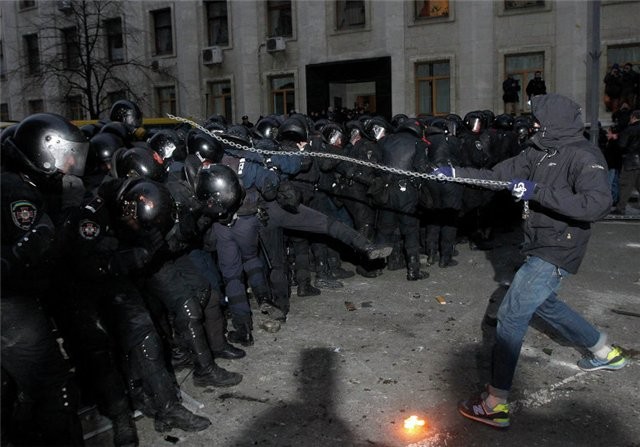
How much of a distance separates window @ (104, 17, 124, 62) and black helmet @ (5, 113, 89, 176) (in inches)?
1021

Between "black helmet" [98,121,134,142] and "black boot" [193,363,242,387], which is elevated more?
"black helmet" [98,121,134,142]

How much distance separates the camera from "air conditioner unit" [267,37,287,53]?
2306cm

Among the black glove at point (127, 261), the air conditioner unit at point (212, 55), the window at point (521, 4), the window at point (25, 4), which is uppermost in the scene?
the window at point (25, 4)

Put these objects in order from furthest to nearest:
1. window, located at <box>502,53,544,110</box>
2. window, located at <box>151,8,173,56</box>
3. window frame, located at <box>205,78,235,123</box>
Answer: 1. window, located at <box>151,8,173,56</box>
2. window frame, located at <box>205,78,235,123</box>
3. window, located at <box>502,53,544,110</box>

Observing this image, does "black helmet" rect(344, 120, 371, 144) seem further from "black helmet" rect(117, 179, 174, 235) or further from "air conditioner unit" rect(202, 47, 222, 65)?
"air conditioner unit" rect(202, 47, 222, 65)

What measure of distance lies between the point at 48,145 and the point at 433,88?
19.4 m

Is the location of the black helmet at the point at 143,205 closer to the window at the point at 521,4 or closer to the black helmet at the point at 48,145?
the black helmet at the point at 48,145

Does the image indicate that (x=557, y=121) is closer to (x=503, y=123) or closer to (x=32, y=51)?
(x=503, y=123)

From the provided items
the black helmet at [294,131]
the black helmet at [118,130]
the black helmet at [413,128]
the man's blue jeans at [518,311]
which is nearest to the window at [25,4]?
the black helmet at [118,130]

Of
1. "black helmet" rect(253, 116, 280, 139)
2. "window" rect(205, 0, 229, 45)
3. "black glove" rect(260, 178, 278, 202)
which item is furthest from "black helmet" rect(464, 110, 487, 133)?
"window" rect(205, 0, 229, 45)

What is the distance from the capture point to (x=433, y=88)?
70.6 ft

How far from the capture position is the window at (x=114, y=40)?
1079 inches

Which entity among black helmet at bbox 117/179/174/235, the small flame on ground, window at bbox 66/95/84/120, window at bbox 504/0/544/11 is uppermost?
window at bbox 504/0/544/11

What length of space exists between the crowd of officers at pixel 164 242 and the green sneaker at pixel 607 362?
7.97ft
